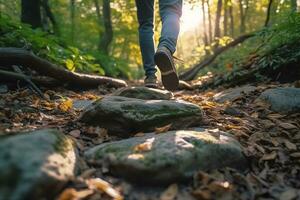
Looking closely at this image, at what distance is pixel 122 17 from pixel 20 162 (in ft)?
58.0

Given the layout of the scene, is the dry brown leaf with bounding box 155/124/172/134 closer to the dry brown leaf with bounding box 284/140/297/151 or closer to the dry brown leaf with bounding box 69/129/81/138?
the dry brown leaf with bounding box 69/129/81/138

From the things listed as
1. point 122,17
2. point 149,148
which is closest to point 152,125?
point 149,148

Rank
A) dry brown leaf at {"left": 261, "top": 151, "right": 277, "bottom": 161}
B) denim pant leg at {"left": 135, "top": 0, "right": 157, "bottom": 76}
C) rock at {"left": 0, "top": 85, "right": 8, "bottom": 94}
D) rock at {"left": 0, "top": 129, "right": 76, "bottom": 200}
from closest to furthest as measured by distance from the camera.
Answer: rock at {"left": 0, "top": 129, "right": 76, "bottom": 200} < dry brown leaf at {"left": 261, "top": 151, "right": 277, "bottom": 161} < rock at {"left": 0, "top": 85, "right": 8, "bottom": 94} < denim pant leg at {"left": 135, "top": 0, "right": 157, "bottom": 76}

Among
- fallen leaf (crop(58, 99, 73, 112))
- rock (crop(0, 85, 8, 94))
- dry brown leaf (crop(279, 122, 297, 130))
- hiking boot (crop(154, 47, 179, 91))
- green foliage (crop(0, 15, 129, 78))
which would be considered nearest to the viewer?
dry brown leaf (crop(279, 122, 297, 130))

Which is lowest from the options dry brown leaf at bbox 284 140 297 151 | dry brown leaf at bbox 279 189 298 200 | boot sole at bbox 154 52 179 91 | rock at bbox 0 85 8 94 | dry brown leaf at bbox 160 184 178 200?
dry brown leaf at bbox 279 189 298 200

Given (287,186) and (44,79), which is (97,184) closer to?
(287,186)


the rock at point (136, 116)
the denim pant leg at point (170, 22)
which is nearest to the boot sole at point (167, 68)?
the denim pant leg at point (170, 22)

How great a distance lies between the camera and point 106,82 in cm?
538

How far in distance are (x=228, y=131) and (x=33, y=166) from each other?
64.9 inches

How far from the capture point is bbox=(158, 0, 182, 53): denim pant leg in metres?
3.69

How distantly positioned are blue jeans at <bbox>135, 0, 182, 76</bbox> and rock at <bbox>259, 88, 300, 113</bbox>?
3.55 feet

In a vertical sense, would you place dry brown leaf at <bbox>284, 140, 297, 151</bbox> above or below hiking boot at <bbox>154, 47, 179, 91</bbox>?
below

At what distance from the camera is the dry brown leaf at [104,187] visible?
1896 mm

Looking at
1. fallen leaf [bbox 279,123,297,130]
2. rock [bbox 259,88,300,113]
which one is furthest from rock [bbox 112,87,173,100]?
fallen leaf [bbox 279,123,297,130]
